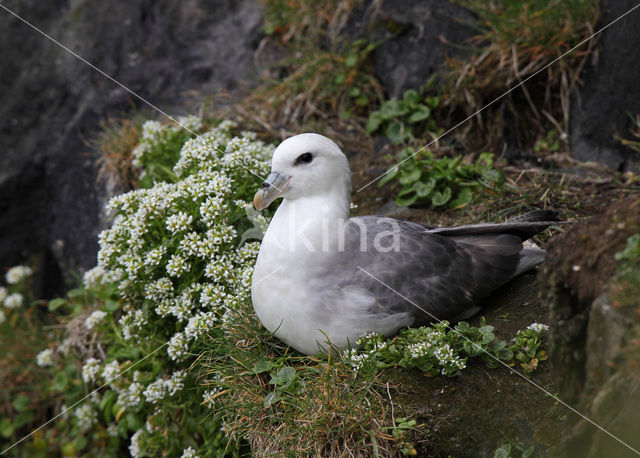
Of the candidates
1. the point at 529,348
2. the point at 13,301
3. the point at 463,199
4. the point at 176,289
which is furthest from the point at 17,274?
the point at 529,348

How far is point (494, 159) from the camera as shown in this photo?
433 cm

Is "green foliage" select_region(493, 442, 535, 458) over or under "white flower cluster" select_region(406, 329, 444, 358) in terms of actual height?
under

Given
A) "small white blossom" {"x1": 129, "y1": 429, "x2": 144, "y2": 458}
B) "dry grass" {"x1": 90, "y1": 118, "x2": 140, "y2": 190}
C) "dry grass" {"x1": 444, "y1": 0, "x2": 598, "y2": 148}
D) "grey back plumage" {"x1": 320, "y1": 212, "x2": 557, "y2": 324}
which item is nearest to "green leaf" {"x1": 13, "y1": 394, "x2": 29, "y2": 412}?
"small white blossom" {"x1": 129, "y1": 429, "x2": 144, "y2": 458}

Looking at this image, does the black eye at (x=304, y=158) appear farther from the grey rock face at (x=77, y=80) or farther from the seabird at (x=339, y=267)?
the grey rock face at (x=77, y=80)

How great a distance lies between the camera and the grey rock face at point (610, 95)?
151 inches

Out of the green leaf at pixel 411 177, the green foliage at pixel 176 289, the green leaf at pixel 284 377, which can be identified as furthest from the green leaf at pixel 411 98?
the green leaf at pixel 284 377

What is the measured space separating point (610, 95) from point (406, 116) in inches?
56.6

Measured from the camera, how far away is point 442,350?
244 cm

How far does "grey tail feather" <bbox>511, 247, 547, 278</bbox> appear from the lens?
2.94 metres

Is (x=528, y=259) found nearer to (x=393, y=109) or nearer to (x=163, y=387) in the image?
(x=163, y=387)

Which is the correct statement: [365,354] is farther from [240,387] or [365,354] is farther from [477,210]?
[477,210]

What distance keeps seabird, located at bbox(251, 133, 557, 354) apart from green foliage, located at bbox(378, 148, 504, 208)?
0.93 m

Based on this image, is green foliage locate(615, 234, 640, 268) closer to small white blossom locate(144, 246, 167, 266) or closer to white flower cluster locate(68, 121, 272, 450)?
white flower cluster locate(68, 121, 272, 450)

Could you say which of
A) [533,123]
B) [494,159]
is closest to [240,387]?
[494,159]
